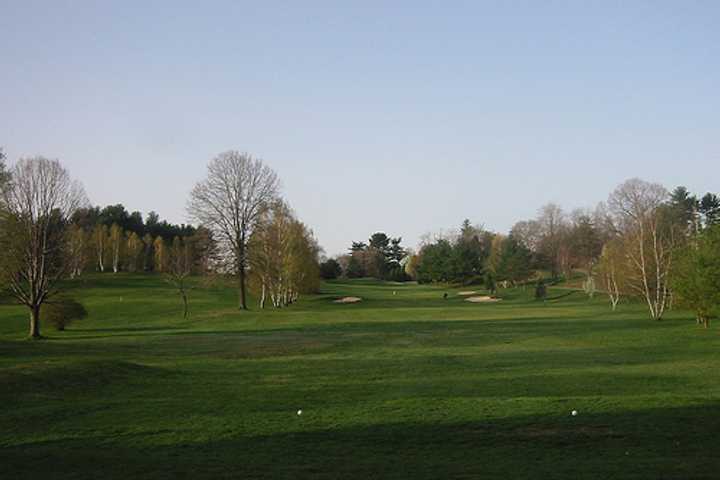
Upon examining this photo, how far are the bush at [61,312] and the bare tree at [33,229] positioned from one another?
14.1 feet

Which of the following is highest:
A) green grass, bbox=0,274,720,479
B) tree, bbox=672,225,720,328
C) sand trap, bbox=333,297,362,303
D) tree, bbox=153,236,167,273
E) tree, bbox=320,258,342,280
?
tree, bbox=153,236,167,273

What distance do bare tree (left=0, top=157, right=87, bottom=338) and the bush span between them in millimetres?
4289

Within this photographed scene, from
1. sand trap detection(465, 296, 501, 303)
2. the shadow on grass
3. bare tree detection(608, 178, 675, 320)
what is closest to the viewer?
the shadow on grass

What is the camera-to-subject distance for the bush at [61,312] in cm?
4197

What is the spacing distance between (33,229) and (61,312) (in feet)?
26.1

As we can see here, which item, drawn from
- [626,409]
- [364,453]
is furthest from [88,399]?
[626,409]

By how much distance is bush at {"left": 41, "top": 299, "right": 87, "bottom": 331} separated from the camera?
1652 inches

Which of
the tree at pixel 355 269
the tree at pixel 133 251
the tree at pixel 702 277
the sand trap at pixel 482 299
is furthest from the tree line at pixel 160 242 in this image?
the tree at pixel 355 269

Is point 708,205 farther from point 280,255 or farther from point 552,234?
point 280,255

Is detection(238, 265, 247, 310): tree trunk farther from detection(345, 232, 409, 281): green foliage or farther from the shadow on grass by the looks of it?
detection(345, 232, 409, 281): green foliage

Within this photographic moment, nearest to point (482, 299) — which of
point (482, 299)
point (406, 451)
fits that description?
point (482, 299)

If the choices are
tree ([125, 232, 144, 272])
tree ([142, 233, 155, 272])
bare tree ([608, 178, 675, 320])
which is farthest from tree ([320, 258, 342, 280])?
bare tree ([608, 178, 675, 320])

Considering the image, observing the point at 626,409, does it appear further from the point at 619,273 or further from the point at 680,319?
the point at 619,273

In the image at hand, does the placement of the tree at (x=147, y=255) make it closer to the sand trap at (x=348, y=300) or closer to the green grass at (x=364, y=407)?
the sand trap at (x=348, y=300)
